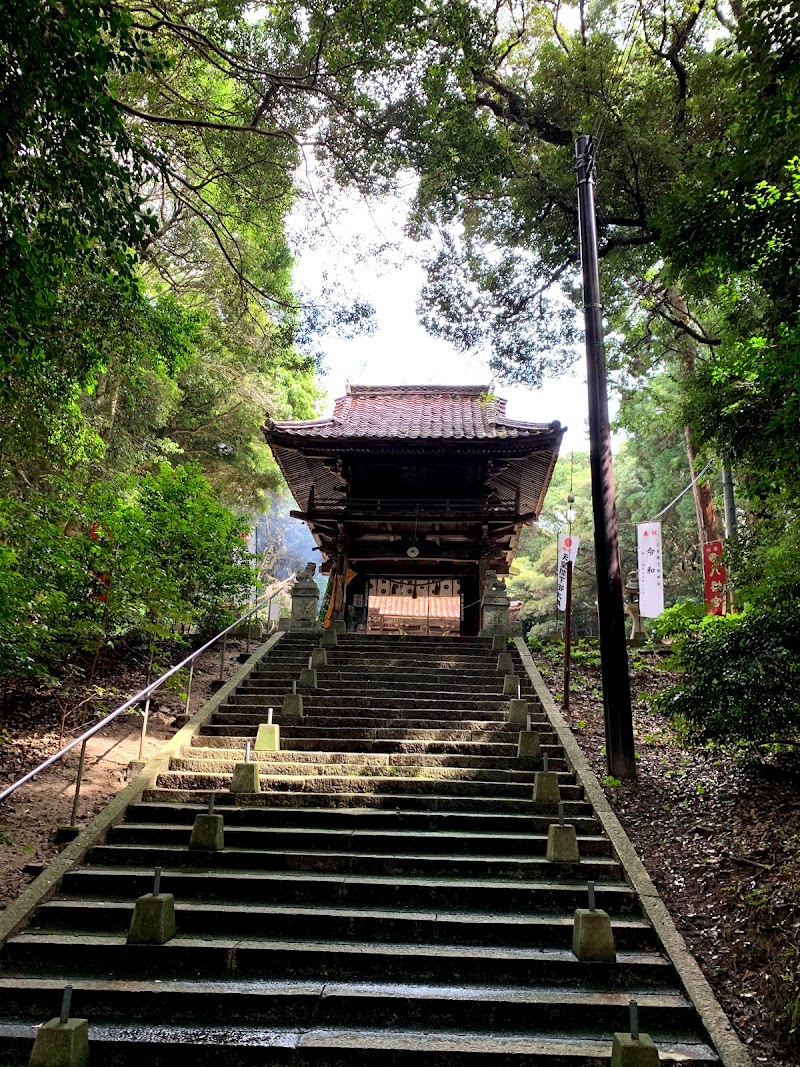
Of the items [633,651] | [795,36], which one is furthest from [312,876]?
[633,651]

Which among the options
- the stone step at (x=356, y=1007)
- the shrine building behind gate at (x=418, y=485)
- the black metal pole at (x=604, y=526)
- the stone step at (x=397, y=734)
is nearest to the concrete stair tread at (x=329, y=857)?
the stone step at (x=356, y=1007)

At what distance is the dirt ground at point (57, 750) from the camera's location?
237 inches

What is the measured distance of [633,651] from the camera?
1238 centimetres

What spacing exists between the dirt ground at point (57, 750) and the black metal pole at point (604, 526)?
5470 millimetres

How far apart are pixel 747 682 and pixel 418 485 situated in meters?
10.2

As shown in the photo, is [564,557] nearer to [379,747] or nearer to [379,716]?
[379,716]

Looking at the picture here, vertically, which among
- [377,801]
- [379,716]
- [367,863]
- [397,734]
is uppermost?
[379,716]

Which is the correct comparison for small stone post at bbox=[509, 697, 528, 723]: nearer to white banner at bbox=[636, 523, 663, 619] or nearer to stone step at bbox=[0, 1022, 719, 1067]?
white banner at bbox=[636, 523, 663, 619]

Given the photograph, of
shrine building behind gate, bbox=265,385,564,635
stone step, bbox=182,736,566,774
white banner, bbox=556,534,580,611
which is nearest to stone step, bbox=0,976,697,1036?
stone step, bbox=182,736,566,774

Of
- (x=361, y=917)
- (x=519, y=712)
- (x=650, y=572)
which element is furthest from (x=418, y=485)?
(x=361, y=917)

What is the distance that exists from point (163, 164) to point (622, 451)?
891 inches

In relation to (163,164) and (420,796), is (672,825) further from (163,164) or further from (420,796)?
(163,164)

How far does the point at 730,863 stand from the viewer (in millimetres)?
5266

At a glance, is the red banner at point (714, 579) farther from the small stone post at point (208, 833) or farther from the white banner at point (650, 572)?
the small stone post at point (208, 833)
